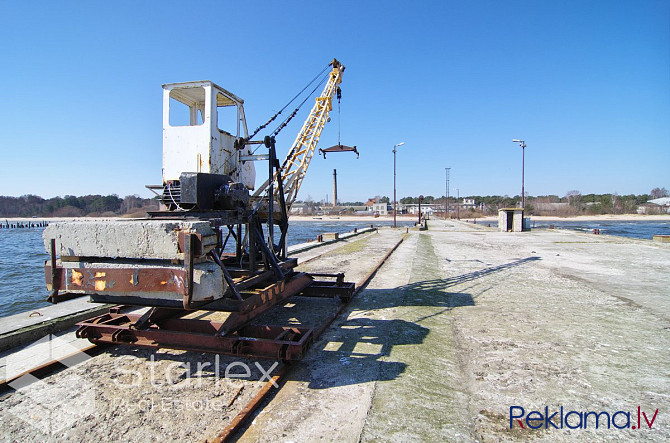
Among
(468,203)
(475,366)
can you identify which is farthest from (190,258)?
(468,203)

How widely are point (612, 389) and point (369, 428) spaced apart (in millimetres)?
2421

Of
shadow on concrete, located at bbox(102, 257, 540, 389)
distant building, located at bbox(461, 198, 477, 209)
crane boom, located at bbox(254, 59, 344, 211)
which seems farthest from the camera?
distant building, located at bbox(461, 198, 477, 209)

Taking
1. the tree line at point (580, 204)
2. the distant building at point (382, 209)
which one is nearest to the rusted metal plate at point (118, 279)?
the tree line at point (580, 204)

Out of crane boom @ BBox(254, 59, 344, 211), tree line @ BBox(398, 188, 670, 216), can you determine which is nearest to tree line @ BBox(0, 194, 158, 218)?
crane boom @ BBox(254, 59, 344, 211)

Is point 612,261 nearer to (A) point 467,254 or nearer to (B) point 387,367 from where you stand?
(A) point 467,254

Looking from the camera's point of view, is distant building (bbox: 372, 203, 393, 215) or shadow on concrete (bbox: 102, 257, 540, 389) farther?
distant building (bbox: 372, 203, 393, 215)

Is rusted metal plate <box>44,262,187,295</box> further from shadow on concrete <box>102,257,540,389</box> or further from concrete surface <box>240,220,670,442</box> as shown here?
concrete surface <box>240,220,670,442</box>

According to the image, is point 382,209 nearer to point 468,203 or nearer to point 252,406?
point 468,203

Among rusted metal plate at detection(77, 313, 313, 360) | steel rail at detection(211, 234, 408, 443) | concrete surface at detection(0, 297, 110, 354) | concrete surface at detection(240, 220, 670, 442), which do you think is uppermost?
rusted metal plate at detection(77, 313, 313, 360)

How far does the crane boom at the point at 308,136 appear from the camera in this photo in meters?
10.3

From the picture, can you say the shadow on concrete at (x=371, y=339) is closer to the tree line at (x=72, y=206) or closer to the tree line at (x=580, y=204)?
the tree line at (x=72, y=206)

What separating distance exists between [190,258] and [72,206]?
116m

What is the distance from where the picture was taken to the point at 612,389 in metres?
3.39

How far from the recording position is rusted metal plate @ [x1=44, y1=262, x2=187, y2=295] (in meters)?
3.16
